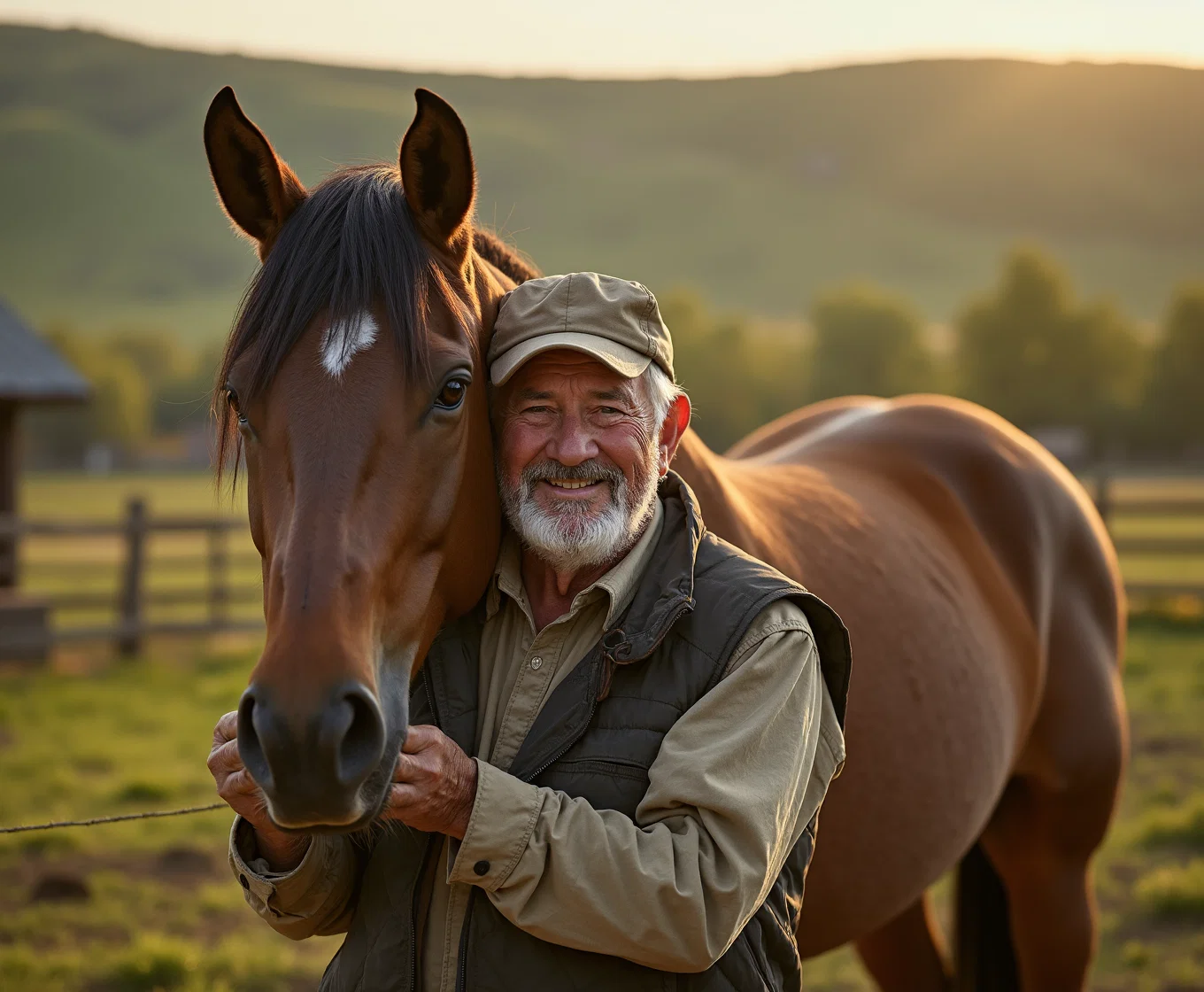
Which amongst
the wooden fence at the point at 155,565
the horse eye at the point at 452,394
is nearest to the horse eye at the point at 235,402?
the horse eye at the point at 452,394

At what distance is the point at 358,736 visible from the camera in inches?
56.4

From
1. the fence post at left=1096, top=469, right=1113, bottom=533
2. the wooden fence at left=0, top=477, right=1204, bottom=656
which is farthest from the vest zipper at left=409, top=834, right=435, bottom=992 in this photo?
the fence post at left=1096, top=469, right=1113, bottom=533

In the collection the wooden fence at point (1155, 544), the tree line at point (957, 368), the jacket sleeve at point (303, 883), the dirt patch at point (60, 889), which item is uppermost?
the jacket sleeve at point (303, 883)

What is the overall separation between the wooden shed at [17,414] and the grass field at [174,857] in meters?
0.82

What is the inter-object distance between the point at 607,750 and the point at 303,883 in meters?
0.53

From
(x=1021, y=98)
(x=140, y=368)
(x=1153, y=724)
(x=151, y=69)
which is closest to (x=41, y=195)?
(x=151, y=69)

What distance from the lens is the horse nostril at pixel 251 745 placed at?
138cm

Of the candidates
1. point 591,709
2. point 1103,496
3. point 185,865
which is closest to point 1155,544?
point 1103,496

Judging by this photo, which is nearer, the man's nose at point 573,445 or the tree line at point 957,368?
the man's nose at point 573,445

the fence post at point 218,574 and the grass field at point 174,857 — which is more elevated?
the grass field at point 174,857

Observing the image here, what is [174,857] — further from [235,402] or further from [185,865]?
[235,402]

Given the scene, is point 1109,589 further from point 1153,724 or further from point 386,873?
point 1153,724

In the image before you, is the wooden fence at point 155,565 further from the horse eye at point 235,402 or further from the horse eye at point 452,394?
the horse eye at point 452,394

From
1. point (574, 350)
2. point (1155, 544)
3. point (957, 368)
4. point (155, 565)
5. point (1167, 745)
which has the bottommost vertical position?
point (957, 368)
